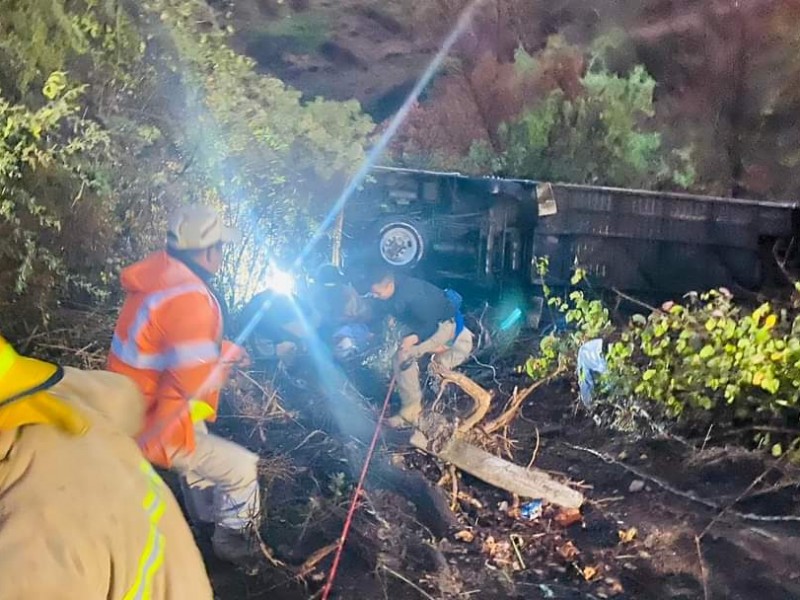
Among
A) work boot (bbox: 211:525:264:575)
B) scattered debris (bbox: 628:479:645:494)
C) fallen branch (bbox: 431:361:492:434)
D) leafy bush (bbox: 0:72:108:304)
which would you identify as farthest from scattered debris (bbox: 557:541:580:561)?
leafy bush (bbox: 0:72:108:304)

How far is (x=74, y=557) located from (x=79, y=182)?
1.04 m

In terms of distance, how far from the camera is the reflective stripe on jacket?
23.5 inches

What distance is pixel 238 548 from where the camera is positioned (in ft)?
4.11

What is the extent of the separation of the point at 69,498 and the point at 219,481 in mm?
693

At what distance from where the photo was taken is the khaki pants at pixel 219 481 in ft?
4.14

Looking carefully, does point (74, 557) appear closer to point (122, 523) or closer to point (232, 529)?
point (122, 523)

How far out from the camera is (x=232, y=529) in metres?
1.27

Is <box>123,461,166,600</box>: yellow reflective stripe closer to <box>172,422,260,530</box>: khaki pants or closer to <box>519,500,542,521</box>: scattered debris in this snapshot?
<box>172,422,260,530</box>: khaki pants

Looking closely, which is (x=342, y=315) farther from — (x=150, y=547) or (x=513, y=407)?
(x=150, y=547)

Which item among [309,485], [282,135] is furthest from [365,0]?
[309,485]

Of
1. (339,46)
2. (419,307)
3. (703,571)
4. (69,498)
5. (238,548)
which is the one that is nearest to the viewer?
(69,498)

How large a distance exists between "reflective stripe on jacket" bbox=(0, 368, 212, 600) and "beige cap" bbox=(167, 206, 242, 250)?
1.88 ft

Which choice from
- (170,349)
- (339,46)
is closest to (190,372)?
(170,349)

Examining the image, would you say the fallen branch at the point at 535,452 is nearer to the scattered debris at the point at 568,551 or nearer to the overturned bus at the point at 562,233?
the scattered debris at the point at 568,551
